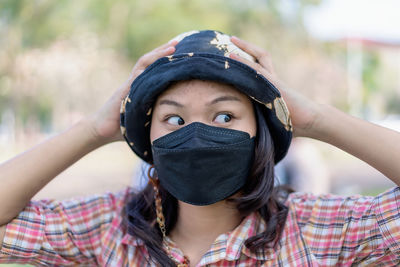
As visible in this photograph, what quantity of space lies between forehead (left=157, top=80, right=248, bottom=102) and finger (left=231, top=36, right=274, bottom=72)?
0.21 metres

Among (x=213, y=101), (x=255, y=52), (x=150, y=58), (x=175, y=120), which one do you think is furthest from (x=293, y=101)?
(x=150, y=58)

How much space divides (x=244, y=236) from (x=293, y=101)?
578 mm

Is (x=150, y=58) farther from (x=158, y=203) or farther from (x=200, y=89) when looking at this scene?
(x=158, y=203)

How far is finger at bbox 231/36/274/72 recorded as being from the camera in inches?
75.2

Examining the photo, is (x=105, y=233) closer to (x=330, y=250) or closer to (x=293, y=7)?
(x=330, y=250)

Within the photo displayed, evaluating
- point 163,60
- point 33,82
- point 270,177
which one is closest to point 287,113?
point 270,177

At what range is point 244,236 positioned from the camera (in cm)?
193

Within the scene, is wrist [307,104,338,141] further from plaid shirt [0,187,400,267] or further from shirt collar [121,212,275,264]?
shirt collar [121,212,275,264]

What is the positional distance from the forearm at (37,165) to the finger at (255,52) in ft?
2.38

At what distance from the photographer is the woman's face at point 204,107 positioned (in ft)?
5.84

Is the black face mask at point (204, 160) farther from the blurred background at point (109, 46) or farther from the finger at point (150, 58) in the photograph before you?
the blurred background at point (109, 46)

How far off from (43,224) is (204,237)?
2.16ft

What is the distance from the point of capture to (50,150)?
6.52 ft

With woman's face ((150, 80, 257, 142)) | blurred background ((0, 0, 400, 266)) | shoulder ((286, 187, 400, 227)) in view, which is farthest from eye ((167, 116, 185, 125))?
blurred background ((0, 0, 400, 266))
